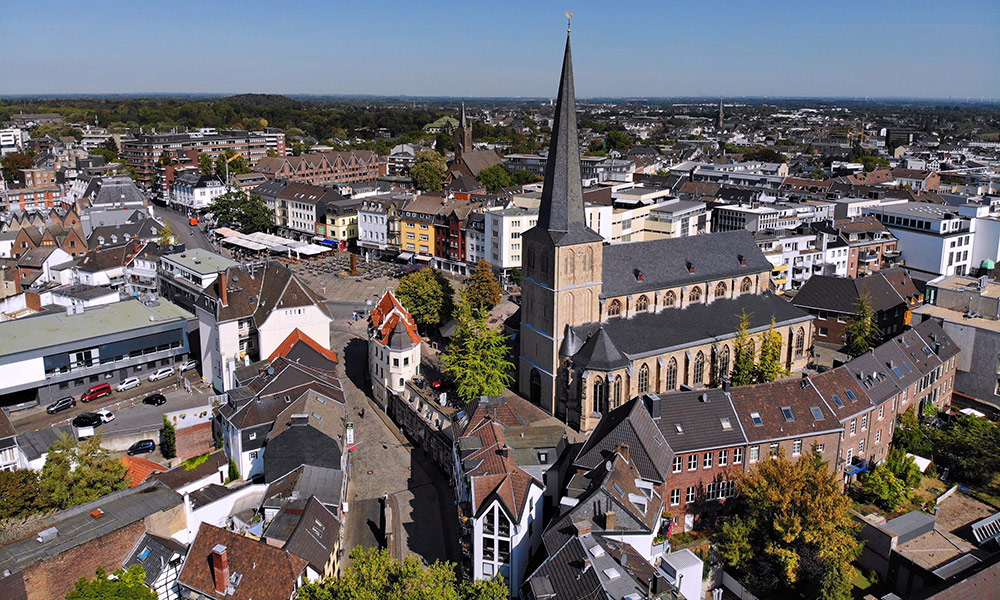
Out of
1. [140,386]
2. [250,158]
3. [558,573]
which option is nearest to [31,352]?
[140,386]

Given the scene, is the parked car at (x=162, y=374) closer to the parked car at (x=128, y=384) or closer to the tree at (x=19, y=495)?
the parked car at (x=128, y=384)

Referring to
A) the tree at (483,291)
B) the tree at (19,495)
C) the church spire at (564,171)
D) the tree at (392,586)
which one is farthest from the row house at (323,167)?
the tree at (392,586)

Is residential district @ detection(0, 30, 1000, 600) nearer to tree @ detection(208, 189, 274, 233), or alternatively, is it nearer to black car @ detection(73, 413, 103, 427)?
black car @ detection(73, 413, 103, 427)

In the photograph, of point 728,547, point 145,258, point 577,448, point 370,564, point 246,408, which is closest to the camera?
point 370,564

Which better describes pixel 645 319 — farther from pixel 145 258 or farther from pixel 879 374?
pixel 145 258

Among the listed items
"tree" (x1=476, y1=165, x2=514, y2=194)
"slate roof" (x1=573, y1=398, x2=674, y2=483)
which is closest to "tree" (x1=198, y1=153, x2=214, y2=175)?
"tree" (x1=476, y1=165, x2=514, y2=194)

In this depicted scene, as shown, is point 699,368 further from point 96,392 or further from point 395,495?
point 96,392

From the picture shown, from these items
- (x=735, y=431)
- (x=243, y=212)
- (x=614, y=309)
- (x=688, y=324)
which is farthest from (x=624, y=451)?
(x=243, y=212)
